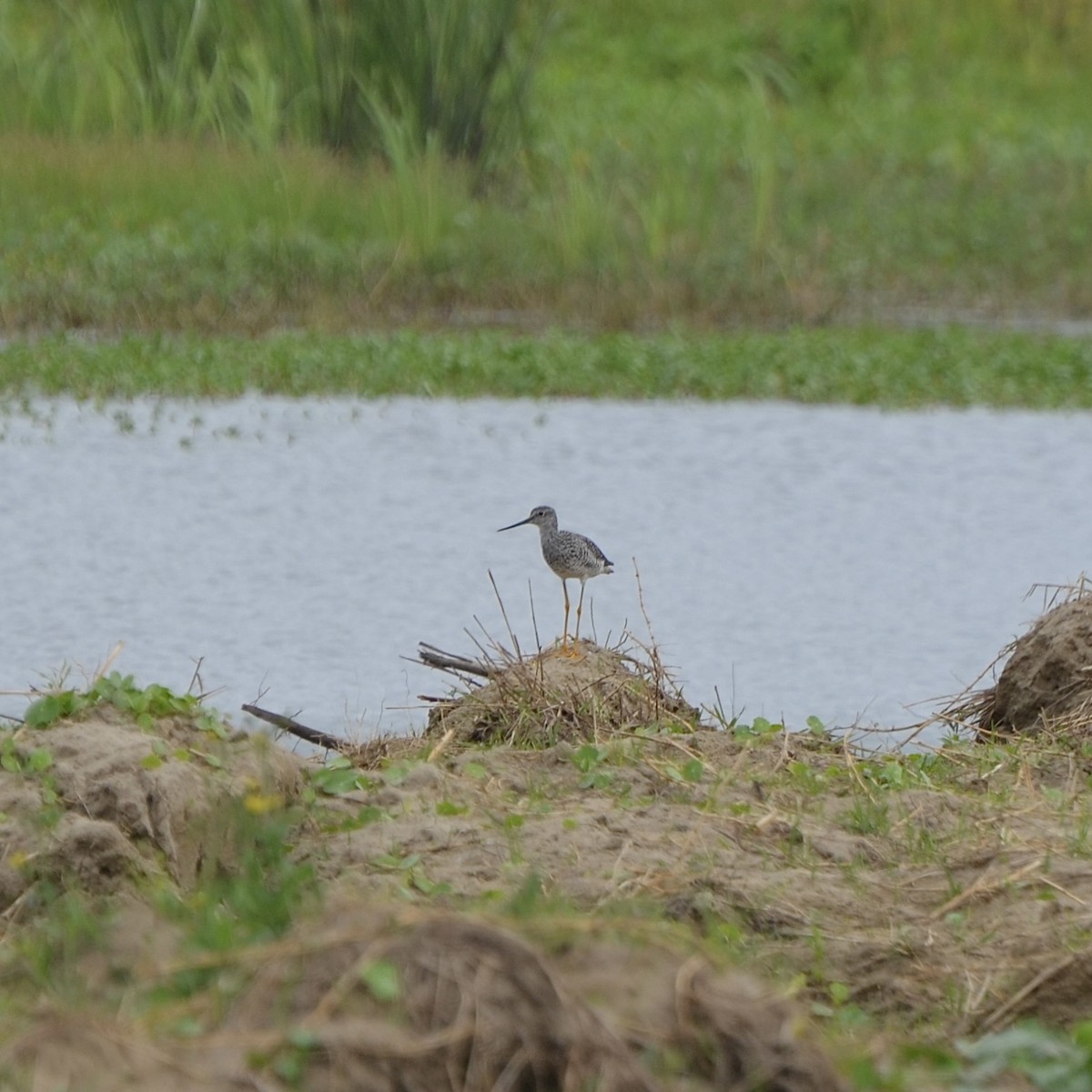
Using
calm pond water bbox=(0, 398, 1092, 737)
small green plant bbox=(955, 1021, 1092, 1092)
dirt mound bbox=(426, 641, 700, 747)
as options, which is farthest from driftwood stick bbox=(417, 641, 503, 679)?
small green plant bbox=(955, 1021, 1092, 1092)

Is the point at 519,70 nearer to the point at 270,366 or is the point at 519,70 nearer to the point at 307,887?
the point at 270,366

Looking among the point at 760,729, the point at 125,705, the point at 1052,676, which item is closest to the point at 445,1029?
the point at 125,705

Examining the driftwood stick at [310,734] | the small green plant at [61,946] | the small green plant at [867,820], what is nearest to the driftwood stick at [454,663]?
the driftwood stick at [310,734]

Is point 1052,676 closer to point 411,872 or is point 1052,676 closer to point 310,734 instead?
point 310,734

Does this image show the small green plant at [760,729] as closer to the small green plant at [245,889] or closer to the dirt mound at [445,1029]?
the small green plant at [245,889]

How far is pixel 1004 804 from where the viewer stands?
17.3 feet

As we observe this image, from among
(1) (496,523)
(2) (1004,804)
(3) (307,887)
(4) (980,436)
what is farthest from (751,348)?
(3) (307,887)

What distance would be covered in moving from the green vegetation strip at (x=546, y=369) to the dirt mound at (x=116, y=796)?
21.1 feet

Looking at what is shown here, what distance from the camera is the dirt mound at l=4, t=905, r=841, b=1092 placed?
9.41 feet

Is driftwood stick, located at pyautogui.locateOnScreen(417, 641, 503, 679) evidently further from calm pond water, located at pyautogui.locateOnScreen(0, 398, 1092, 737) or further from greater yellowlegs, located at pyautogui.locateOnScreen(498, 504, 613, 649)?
greater yellowlegs, located at pyautogui.locateOnScreen(498, 504, 613, 649)

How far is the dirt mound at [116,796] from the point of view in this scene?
4.38 m

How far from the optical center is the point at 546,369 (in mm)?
12203

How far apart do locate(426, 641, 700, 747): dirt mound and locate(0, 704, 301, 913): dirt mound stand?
0.88 metres

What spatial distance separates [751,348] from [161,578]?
5.78 metres
